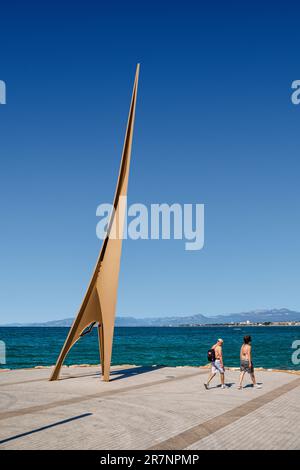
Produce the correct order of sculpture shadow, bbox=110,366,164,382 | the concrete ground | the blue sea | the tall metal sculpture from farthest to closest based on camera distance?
1. the blue sea
2. sculpture shadow, bbox=110,366,164,382
3. the tall metal sculpture
4. the concrete ground

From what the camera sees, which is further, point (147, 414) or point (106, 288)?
point (106, 288)

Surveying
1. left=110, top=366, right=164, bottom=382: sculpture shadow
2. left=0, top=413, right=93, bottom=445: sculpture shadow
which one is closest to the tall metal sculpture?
left=110, top=366, right=164, bottom=382: sculpture shadow

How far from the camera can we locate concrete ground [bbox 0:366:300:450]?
313 inches

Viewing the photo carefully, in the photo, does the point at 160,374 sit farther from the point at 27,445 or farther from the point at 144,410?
the point at 27,445

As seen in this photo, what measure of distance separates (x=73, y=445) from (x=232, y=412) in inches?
164

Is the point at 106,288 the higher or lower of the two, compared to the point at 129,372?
higher

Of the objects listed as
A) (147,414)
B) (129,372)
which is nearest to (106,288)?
(129,372)

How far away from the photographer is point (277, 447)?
7559mm

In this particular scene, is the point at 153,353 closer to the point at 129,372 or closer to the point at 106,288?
the point at 129,372

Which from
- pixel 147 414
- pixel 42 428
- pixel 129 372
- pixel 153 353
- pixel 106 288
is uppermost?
pixel 106 288

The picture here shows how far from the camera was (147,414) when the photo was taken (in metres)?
10.3

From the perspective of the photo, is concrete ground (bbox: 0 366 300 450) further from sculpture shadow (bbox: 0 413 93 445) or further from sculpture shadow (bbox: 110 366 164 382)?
sculpture shadow (bbox: 110 366 164 382)
